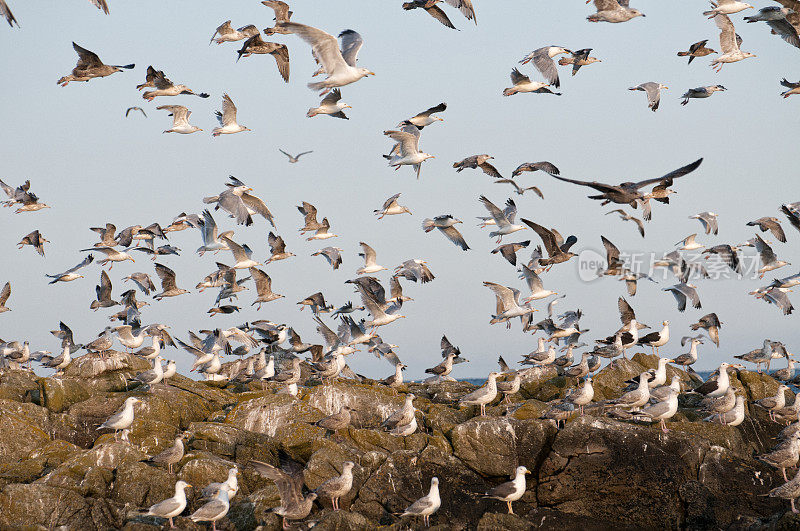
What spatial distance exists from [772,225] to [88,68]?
56.3ft

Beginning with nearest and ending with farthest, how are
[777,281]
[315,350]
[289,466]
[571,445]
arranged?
1. [289,466]
2. [571,445]
3. [777,281]
4. [315,350]

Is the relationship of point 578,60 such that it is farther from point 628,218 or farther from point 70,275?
point 70,275

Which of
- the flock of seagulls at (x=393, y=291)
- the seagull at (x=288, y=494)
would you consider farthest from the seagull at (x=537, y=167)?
the seagull at (x=288, y=494)

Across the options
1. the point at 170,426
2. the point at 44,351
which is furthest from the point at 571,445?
the point at 44,351

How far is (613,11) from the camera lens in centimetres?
1634

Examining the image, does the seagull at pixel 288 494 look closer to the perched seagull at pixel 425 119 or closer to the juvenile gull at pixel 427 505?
the juvenile gull at pixel 427 505

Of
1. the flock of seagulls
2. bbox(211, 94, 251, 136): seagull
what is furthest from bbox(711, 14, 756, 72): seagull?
bbox(211, 94, 251, 136): seagull

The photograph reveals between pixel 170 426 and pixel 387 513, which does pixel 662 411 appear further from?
pixel 170 426

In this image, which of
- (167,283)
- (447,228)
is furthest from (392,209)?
(167,283)

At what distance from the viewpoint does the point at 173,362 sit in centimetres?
2112

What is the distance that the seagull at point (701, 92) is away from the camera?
63.2 ft

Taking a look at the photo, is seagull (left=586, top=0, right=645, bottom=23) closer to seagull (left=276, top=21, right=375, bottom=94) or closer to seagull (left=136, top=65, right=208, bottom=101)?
seagull (left=276, top=21, right=375, bottom=94)

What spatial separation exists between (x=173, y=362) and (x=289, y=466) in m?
8.10

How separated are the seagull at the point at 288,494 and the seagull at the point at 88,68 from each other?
8928mm
